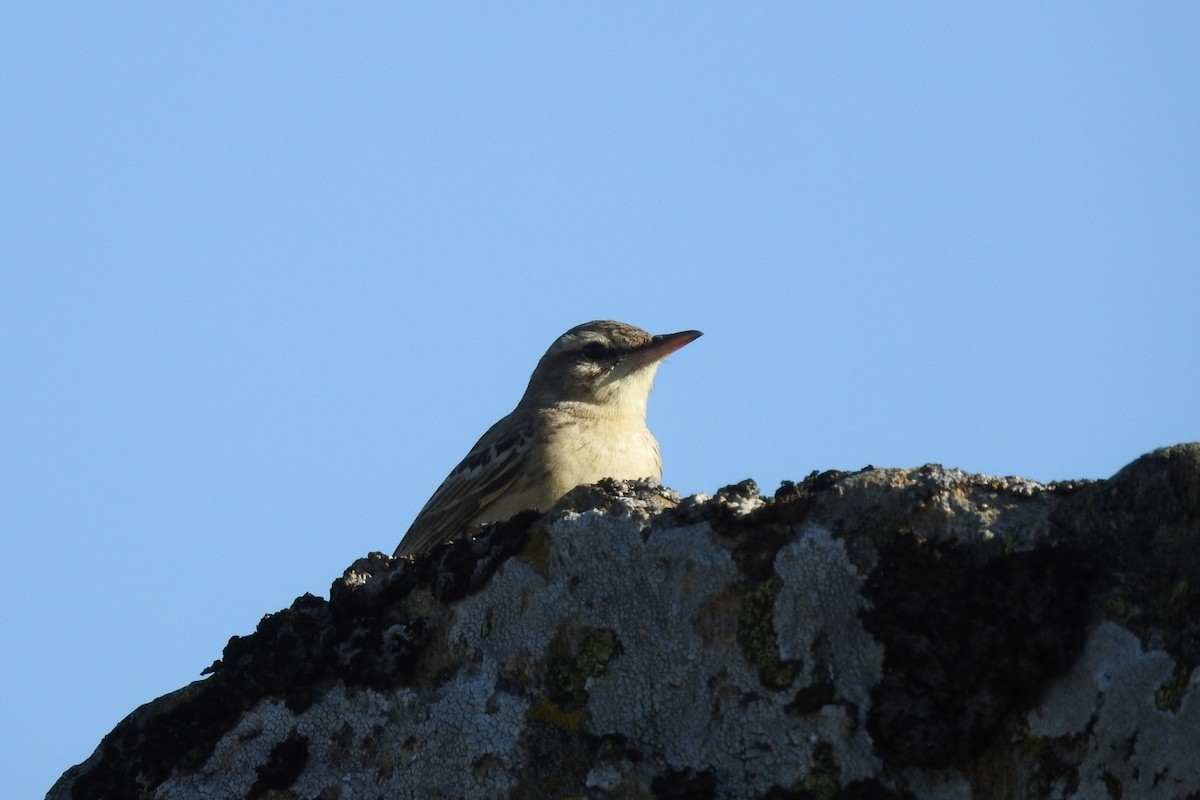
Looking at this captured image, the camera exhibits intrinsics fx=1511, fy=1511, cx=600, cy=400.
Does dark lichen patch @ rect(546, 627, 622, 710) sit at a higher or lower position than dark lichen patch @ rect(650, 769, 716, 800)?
higher

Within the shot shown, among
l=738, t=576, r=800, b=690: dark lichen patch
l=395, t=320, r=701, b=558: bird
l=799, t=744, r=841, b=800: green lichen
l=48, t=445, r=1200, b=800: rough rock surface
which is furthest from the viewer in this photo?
l=395, t=320, r=701, b=558: bird

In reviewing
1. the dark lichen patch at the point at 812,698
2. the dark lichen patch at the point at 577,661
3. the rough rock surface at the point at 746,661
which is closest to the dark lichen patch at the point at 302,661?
the rough rock surface at the point at 746,661

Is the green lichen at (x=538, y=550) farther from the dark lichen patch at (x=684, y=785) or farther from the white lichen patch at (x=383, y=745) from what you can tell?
the dark lichen patch at (x=684, y=785)

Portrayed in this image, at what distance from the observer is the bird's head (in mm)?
12344

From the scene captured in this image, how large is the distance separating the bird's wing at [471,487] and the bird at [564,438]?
11 millimetres

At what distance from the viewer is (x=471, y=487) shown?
1139 cm

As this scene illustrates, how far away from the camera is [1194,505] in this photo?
4363 millimetres

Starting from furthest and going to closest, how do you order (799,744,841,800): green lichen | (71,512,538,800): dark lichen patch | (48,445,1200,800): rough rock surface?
1. (71,512,538,800): dark lichen patch
2. (799,744,841,800): green lichen
3. (48,445,1200,800): rough rock surface

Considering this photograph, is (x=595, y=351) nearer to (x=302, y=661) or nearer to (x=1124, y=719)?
(x=302, y=661)

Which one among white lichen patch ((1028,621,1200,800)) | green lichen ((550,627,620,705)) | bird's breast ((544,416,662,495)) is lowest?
white lichen patch ((1028,621,1200,800))

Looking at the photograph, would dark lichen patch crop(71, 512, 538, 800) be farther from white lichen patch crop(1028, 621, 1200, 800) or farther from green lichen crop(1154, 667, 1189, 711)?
green lichen crop(1154, 667, 1189, 711)

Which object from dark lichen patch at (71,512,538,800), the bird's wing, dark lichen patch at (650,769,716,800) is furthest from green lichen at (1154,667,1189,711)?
the bird's wing

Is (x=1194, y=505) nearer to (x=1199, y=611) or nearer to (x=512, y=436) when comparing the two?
(x=1199, y=611)

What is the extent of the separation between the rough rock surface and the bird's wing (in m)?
5.39
